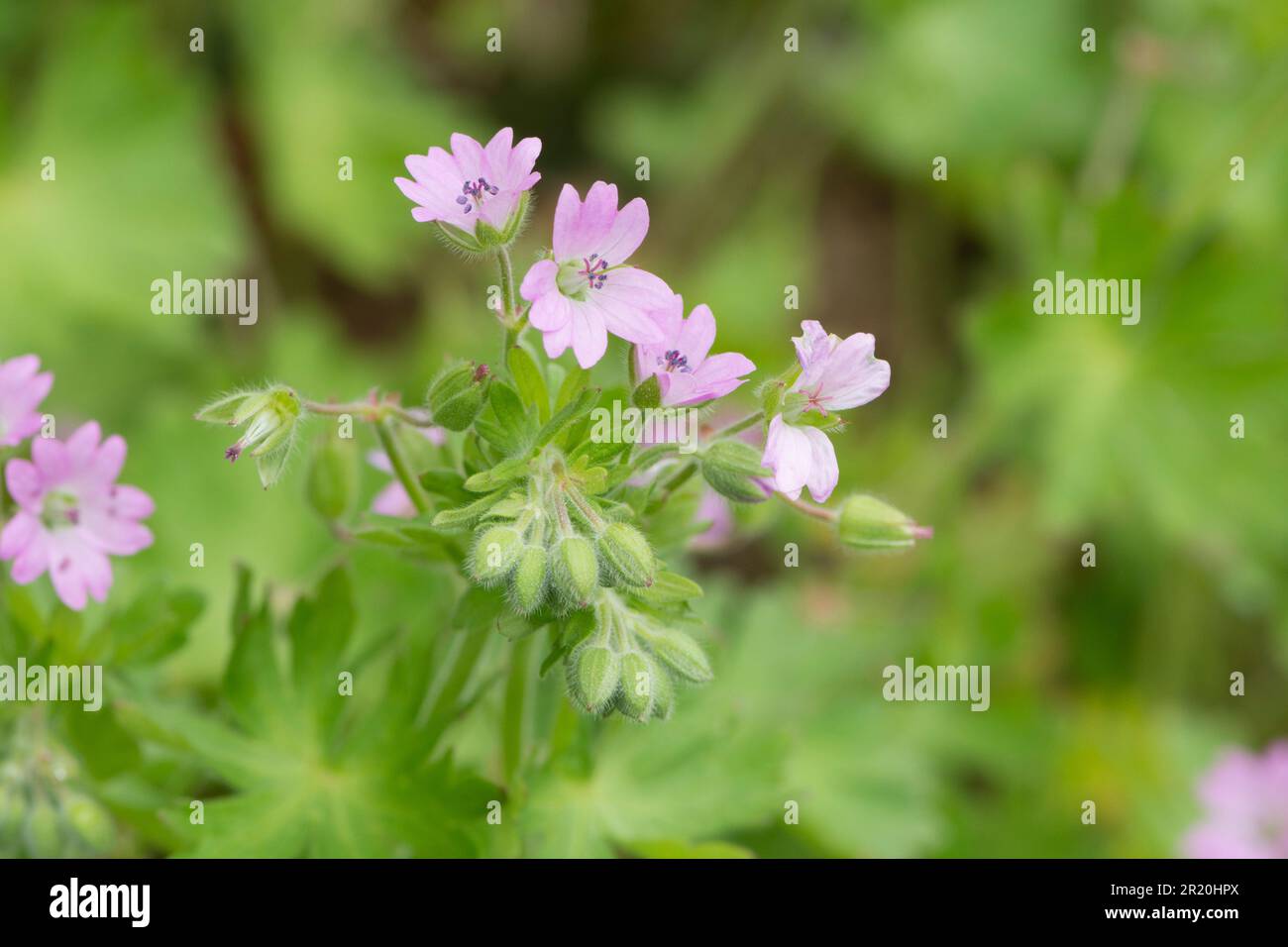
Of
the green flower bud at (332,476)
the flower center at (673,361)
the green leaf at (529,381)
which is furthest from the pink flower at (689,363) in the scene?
the green flower bud at (332,476)

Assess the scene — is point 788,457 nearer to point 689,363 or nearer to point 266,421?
point 689,363

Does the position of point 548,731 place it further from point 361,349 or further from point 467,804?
point 361,349

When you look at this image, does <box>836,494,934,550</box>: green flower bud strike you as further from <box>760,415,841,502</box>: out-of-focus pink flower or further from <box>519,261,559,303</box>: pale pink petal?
<box>519,261,559,303</box>: pale pink petal

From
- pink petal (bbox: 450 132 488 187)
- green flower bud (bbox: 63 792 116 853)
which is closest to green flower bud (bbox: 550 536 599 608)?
pink petal (bbox: 450 132 488 187)

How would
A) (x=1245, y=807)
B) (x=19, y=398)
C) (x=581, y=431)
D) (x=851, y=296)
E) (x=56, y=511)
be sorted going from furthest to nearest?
(x=851, y=296) → (x=1245, y=807) → (x=56, y=511) → (x=19, y=398) → (x=581, y=431)

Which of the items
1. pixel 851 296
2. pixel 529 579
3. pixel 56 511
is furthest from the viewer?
pixel 851 296

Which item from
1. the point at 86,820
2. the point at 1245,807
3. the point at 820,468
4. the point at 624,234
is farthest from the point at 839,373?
the point at 1245,807
